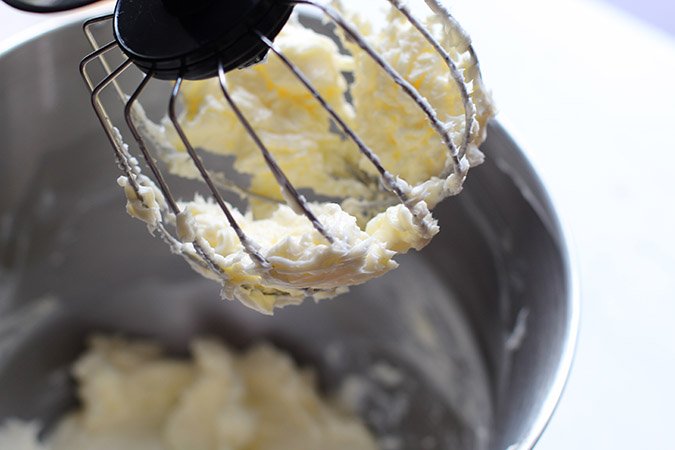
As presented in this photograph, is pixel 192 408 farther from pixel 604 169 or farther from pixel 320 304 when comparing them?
pixel 604 169

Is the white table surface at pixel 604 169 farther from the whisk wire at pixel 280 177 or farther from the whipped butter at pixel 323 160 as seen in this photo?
the whisk wire at pixel 280 177

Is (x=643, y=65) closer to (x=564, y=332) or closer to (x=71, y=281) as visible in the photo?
(x=564, y=332)

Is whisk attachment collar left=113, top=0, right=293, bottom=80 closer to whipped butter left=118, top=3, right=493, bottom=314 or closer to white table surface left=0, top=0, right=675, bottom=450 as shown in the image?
whipped butter left=118, top=3, right=493, bottom=314

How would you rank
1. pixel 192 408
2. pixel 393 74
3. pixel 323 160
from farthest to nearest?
pixel 192 408, pixel 323 160, pixel 393 74

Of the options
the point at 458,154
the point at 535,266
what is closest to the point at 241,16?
the point at 458,154

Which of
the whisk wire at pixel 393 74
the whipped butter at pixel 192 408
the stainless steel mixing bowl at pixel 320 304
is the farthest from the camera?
the whipped butter at pixel 192 408

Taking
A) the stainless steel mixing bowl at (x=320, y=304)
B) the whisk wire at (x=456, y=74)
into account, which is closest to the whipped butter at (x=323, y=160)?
the whisk wire at (x=456, y=74)

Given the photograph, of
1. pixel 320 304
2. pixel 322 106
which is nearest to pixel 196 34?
pixel 322 106
